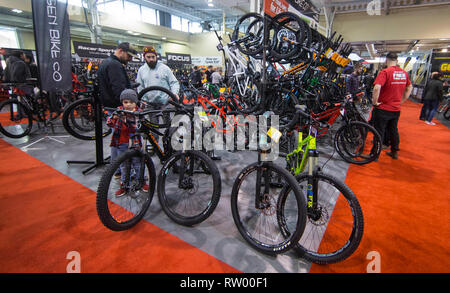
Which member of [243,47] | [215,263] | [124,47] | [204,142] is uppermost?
[243,47]

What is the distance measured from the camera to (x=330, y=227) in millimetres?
2229

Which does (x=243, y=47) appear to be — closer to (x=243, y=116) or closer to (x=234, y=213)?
(x=243, y=116)

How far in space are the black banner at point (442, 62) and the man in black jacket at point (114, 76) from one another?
47.3ft

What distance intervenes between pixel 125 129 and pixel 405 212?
335 cm

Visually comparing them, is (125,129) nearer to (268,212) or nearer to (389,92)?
(268,212)

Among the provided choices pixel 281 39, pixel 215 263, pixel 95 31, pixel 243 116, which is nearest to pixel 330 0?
pixel 281 39

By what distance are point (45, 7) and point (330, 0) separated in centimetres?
1140

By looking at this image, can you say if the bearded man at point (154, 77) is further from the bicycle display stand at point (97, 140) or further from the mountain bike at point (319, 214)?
the mountain bike at point (319, 214)

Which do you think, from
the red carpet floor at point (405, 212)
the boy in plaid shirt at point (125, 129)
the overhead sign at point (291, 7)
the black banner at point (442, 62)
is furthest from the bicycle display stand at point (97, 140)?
the black banner at point (442, 62)

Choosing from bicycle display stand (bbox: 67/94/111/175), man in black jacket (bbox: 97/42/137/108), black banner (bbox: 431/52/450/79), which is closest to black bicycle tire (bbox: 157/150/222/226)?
man in black jacket (bbox: 97/42/137/108)

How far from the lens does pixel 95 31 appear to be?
1030 cm

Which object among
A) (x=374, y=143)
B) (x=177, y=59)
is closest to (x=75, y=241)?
(x=374, y=143)

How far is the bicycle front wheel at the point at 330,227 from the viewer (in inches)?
65.6

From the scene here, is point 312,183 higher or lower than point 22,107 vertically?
lower
